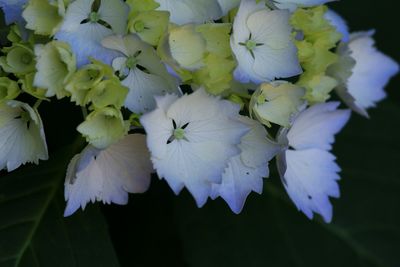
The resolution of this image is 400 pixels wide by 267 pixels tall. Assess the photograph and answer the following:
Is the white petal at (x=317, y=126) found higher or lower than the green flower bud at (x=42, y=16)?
lower

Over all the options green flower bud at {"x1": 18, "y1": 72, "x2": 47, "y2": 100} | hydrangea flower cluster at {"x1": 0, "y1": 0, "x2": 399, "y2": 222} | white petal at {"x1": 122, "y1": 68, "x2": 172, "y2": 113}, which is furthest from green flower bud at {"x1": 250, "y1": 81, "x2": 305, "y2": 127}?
green flower bud at {"x1": 18, "y1": 72, "x2": 47, "y2": 100}

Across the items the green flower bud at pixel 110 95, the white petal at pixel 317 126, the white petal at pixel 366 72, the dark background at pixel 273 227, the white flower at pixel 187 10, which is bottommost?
the dark background at pixel 273 227

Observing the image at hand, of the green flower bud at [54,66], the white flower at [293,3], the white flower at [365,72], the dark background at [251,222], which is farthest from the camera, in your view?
the white flower at [365,72]

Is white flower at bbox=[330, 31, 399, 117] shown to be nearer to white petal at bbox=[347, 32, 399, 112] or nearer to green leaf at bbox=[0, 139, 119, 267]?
white petal at bbox=[347, 32, 399, 112]

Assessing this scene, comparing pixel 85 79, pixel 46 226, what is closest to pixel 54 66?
pixel 85 79

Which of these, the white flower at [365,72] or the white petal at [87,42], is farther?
the white flower at [365,72]

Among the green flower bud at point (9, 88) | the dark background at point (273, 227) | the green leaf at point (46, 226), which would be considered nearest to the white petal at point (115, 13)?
the green flower bud at point (9, 88)

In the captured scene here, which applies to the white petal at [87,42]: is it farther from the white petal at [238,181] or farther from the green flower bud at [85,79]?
the white petal at [238,181]

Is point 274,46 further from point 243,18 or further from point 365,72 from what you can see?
point 365,72
